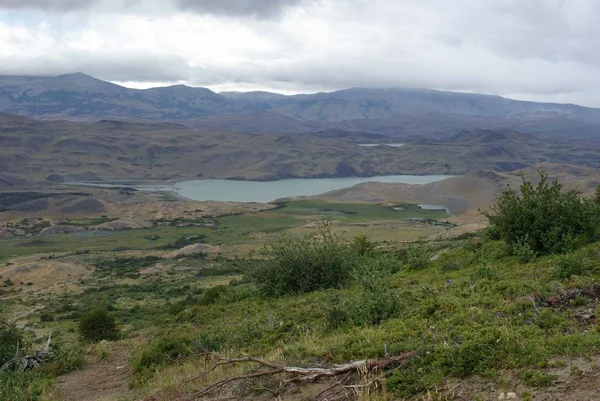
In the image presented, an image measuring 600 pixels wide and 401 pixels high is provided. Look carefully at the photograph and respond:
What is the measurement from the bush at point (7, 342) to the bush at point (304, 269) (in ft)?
21.8

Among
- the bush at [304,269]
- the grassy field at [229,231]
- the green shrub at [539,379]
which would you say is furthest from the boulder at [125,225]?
the green shrub at [539,379]

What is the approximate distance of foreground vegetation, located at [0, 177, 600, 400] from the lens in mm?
5586

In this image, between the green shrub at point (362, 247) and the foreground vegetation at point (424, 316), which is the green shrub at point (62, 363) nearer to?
the foreground vegetation at point (424, 316)

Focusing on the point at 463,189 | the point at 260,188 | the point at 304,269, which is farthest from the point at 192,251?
the point at 260,188

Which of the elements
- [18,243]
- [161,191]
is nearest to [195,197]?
[161,191]

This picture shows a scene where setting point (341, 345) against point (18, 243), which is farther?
point (18, 243)

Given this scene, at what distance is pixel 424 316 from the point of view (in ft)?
26.1

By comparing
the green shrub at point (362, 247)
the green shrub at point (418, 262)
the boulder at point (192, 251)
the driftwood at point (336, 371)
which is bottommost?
the boulder at point (192, 251)

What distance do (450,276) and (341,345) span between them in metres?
5.68

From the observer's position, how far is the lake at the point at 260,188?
146 meters

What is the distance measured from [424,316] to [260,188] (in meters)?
157

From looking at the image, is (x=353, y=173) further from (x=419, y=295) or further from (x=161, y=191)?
(x=419, y=295)

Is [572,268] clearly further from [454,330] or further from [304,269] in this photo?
[304,269]

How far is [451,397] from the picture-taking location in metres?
5.05
